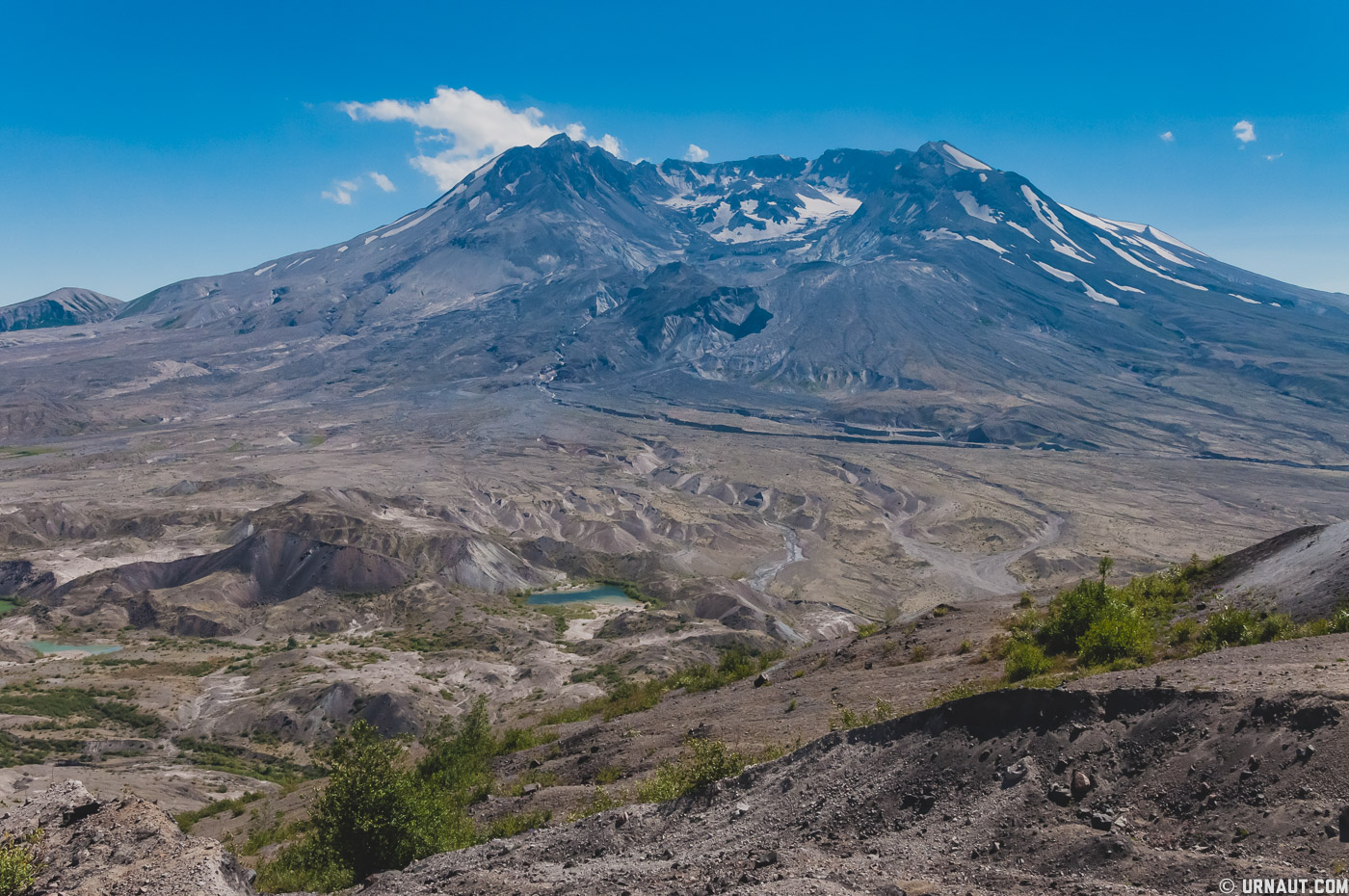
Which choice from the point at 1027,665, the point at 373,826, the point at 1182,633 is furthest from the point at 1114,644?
the point at 373,826

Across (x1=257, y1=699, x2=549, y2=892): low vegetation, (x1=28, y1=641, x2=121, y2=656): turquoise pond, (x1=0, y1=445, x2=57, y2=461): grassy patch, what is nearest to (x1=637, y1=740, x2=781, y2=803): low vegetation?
(x1=257, y1=699, x2=549, y2=892): low vegetation

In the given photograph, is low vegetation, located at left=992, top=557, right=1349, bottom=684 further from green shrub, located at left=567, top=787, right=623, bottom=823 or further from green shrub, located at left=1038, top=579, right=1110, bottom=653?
green shrub, located at left=567, top=787, right=623, bottom=823

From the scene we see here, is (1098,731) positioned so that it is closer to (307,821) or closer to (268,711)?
(307,821)

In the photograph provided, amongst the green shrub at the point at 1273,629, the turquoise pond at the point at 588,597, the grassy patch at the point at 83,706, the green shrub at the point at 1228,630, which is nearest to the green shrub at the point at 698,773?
the green shrub at the point at 1228,630

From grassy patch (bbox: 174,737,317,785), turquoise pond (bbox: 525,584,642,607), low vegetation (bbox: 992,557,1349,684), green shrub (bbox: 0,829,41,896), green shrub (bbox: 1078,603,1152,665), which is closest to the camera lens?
green shrub (bbox: 0,829,41,896)

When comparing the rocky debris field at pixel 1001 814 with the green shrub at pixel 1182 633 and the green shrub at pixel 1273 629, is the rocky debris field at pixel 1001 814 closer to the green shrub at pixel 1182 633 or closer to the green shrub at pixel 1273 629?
the green shrub at pixel 1273 629

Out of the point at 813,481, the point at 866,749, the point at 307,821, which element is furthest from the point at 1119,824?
the point at 813,481
